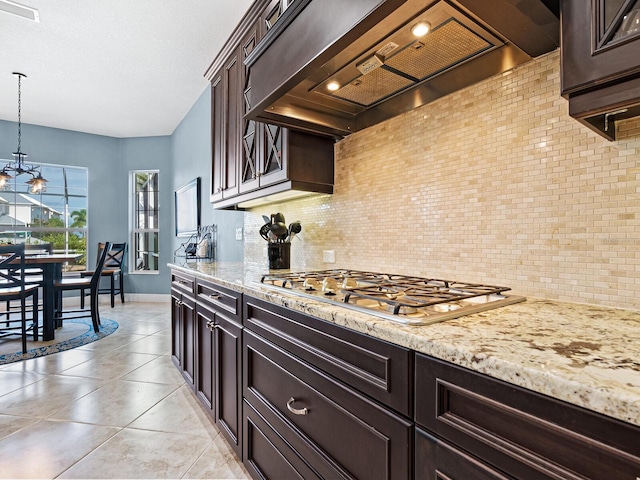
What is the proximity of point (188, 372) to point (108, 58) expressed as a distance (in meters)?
3.31

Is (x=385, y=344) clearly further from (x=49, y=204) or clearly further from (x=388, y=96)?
(x=49, y=204)

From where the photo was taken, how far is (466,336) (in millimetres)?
671

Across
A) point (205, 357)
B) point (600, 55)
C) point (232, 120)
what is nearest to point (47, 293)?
point (205, 357)

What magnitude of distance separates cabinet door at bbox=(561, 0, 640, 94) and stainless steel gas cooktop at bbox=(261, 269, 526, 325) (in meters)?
0.57

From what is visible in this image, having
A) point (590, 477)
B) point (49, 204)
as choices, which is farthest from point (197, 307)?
point (49, 204)

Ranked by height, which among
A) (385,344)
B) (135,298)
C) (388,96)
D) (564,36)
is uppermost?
(388,96)

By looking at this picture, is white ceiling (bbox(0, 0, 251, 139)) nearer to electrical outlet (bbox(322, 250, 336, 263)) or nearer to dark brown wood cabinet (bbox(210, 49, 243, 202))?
dark brown wood cabinet (bbox(210, 49, 243, 202))

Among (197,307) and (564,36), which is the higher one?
(564,36)

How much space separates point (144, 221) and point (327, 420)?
20.5 feet

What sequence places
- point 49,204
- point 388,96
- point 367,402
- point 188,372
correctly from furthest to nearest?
point 49,204 → point 188,372 → point 388,96 → point 367,402

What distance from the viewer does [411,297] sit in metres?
0.96

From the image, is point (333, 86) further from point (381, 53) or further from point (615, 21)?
point (615, 21)

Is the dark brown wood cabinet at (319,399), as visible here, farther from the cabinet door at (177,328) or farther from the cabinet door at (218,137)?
the cabinet door at (218,137)

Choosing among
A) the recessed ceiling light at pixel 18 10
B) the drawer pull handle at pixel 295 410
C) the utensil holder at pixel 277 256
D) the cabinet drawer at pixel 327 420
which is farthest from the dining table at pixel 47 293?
the drawer pull handle at pixel 295 410
